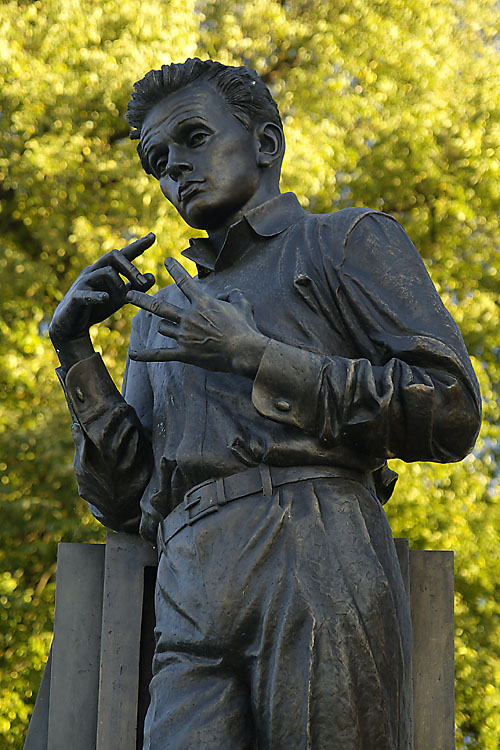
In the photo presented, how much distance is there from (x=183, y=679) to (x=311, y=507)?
1.96 ft

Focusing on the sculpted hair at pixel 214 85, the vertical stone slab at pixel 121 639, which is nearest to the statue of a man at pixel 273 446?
the sculpted hair at pixel 214 85

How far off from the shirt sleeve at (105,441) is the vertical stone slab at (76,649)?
27 centimetres

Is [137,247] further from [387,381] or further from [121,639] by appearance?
[121,639]

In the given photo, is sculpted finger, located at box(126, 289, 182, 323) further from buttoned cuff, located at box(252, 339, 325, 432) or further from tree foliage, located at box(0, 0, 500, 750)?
tree foliage, located at box(0, 0, 500, 750)

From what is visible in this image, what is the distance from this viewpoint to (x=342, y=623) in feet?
11.3

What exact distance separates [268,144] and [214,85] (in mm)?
262

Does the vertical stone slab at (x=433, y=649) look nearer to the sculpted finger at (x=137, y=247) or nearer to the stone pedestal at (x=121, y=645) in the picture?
the stone pedestal at (x=121, y=645)

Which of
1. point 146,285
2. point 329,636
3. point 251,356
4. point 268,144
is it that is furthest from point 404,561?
point 268,144

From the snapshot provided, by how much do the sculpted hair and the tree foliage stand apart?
678cm

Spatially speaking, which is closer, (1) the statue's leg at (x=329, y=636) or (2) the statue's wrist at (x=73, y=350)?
(1) the statue's leg at (x=329, y=636)

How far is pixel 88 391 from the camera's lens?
159 inches

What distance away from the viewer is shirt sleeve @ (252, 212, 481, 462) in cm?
349

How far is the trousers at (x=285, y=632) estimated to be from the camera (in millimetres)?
3391

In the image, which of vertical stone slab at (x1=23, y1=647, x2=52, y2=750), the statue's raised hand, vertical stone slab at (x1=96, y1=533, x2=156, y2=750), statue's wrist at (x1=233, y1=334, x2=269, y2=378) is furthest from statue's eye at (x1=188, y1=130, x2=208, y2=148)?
vertical stone slab at (x1=23, y1=647, x2=52, y2=750)
